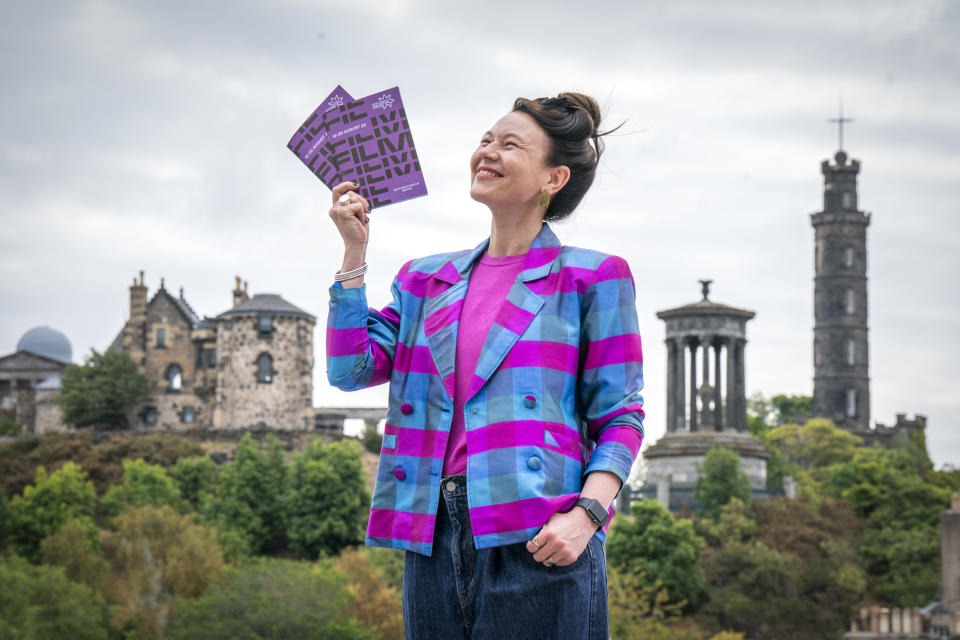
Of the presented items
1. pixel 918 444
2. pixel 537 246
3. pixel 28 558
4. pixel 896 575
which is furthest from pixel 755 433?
pixel 537 246

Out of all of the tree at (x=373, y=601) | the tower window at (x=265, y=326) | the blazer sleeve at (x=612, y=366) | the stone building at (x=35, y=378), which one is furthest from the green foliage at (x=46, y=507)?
the blazer sleeve at (x=612, y=366)

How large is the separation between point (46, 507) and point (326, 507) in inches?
508

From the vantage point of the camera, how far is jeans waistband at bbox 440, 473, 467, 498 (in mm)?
5598

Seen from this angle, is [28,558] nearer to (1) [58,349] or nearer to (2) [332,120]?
(2) [332,120]

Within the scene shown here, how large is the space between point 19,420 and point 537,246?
106m

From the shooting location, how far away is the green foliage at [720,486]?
7381 centimetres

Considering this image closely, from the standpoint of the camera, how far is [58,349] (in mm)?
128375

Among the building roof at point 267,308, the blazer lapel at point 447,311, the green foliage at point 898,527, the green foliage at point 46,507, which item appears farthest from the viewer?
the building roof at point 267,308

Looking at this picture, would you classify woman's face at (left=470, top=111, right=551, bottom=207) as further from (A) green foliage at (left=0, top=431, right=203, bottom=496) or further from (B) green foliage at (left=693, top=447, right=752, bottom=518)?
(A) green foliage at (left=0, top=431, right=203, bottom=496)

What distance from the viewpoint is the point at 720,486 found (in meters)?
73.8

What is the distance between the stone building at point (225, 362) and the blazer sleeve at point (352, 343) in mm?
82352

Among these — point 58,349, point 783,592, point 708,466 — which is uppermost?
point 58,349

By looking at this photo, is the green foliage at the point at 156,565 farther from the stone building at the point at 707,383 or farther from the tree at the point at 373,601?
the stone building at the point at 707,383

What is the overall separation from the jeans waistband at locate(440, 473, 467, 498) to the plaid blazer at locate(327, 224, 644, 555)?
0.14 ft
